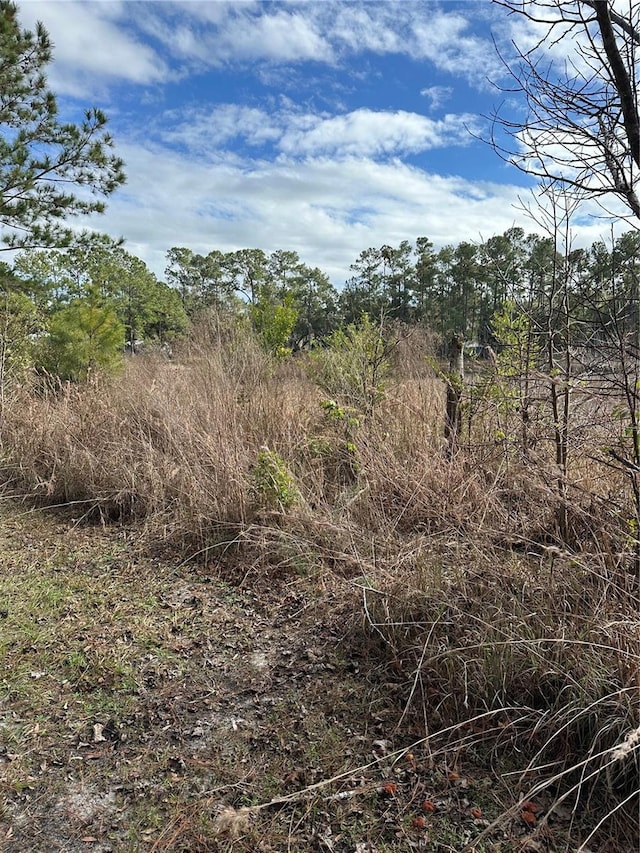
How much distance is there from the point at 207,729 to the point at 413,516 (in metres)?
1.66

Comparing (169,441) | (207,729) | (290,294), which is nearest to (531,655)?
(207,729)

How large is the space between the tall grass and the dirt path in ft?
0.65

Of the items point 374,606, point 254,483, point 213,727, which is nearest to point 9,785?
point 213,727

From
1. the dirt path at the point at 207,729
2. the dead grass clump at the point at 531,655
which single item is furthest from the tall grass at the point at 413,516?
the dirt path at the point at 207,729

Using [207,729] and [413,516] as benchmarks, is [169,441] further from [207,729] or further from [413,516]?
[207,729]

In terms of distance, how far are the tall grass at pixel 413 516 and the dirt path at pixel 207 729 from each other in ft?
0.65

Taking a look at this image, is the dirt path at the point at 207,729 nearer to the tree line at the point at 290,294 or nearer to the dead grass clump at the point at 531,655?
the dead grass clump at the point at 531,655

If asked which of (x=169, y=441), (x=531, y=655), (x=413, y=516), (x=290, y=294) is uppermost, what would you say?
(x=290, y=294)

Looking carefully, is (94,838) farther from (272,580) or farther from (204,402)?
(204,402)

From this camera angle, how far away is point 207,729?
195cm

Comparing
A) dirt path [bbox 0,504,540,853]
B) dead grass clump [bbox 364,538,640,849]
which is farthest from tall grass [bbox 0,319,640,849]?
dirt path [bbox 0,504,540,853]

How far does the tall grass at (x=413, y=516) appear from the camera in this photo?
170 cm

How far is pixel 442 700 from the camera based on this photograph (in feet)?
6.18

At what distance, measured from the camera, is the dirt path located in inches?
59.7
